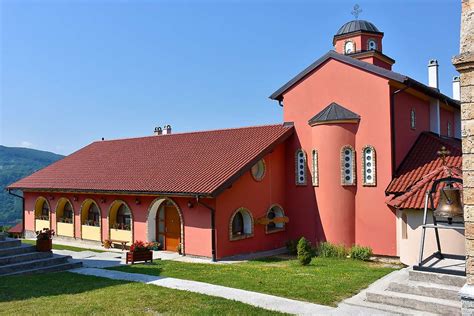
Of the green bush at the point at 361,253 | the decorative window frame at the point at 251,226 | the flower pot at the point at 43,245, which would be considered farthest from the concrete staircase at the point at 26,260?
the green bush at the point at 361,253

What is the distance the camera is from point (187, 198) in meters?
16.8

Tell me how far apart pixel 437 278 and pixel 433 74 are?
605 inches

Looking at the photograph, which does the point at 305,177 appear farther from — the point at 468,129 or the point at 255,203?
the point at 468,129

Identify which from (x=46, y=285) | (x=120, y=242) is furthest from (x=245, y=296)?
(x=120, y=242)

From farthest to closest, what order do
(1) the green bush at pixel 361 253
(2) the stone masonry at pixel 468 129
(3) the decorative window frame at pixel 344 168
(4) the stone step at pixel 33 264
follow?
(3) the decorative window frame at pixel 344 168, (1) the green bush at pixel 361 253, (4) the stone step at pixel 33 264, (2) the stone masonry at pixel 468 129

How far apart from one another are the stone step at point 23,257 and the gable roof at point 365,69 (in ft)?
38.1

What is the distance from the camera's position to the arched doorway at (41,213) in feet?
78.4

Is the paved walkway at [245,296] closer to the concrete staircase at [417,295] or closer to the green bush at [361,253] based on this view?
the concrete staircase at [417,295]

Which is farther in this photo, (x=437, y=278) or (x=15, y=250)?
(x=15, y=250)

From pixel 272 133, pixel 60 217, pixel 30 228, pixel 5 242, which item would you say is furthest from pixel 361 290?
pixel 30 228

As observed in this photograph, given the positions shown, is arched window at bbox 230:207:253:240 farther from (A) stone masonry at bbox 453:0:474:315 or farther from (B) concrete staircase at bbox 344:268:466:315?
(A) stone masonry at bbox 453:0:474:315

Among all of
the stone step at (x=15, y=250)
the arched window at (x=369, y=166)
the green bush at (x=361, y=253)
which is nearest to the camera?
the stone step at (x=15, y=250)

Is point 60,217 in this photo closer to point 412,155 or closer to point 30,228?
point 30,228

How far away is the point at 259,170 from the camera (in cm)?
1797
